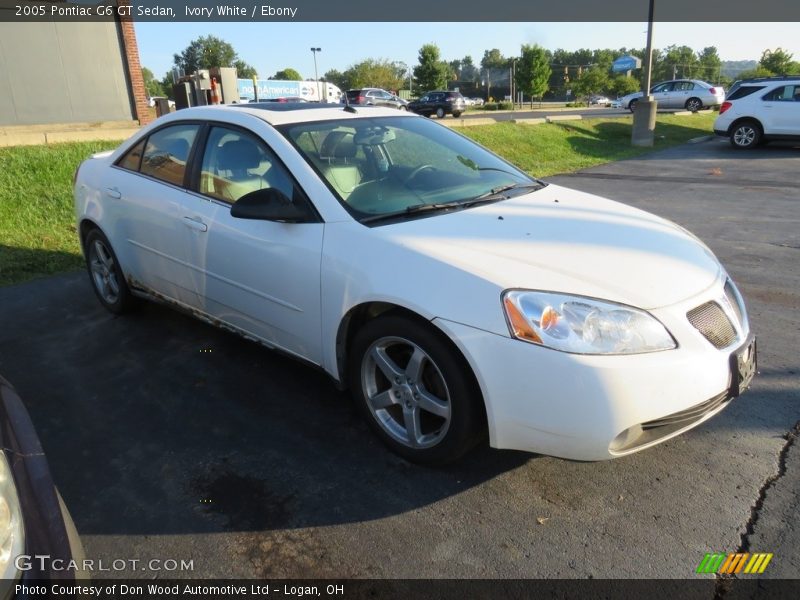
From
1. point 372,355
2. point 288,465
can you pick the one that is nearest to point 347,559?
point 288,465

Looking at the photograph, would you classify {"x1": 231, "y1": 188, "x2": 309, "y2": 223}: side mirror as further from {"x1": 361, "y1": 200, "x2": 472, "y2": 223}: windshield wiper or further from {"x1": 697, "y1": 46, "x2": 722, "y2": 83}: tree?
{"x1": 697, "y1": 46, "x2": 722, "y2": 83}: tree

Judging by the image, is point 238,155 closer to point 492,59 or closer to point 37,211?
point 37,211

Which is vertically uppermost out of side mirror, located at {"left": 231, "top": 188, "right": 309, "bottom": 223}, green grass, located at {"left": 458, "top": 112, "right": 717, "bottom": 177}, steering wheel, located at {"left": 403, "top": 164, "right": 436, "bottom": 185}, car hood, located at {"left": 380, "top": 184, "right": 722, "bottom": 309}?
steering wheel, located at {"left": 403, "top": 164, "right": 436, "bottom": 185}

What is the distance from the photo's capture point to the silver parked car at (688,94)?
2898 cm

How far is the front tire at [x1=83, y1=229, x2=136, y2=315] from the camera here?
461cm

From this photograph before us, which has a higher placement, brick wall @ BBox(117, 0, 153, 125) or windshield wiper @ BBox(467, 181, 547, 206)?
brick wall @ BBox(117, 0, 153, 125)

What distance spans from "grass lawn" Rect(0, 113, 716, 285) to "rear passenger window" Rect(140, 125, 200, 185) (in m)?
2.70

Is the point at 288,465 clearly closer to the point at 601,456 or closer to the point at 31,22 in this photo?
the point at 601,456

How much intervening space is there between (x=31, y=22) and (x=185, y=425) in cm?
1252

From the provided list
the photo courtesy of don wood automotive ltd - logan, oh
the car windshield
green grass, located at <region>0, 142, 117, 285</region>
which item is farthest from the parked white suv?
green grass, located at <region>0, 142, 117, 285</region>

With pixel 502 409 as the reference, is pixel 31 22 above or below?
above

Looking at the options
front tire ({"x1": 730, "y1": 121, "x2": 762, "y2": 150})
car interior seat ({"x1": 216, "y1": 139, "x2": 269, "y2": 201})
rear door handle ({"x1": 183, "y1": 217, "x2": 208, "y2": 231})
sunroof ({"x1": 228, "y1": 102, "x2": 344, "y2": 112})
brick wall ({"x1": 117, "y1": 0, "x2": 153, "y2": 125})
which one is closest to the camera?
car interior seat ({"x1": 216, "y1": 139, "x2": 269, "y2": 201})

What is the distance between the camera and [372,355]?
285 centimetres

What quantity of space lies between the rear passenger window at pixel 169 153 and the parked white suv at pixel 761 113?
1565 cm
